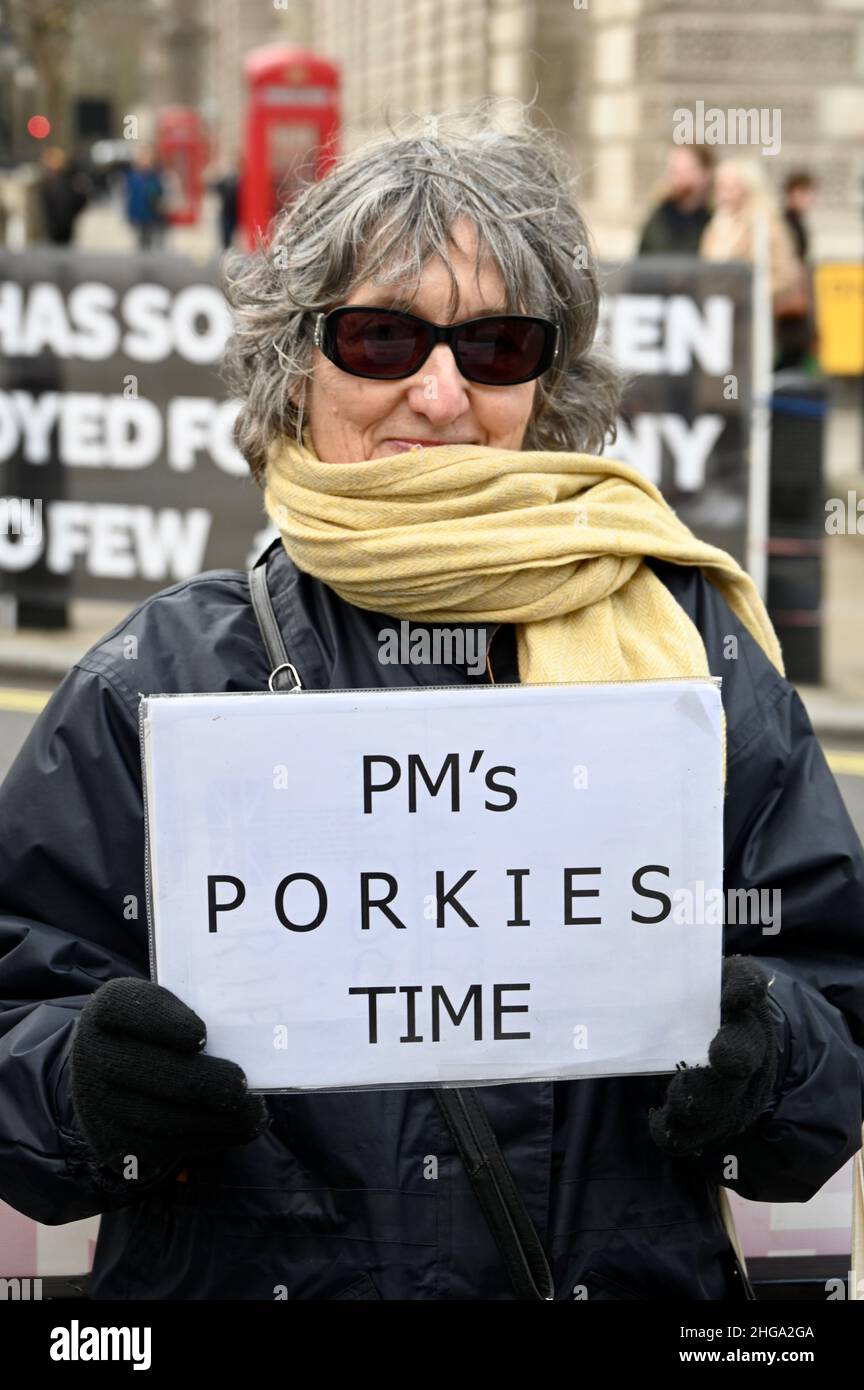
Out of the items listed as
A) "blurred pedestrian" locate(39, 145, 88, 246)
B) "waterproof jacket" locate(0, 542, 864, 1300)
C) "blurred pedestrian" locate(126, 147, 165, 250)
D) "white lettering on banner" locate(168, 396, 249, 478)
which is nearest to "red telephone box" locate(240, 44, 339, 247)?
"blurred pedestrian" locate(39, 145, 88, 246)

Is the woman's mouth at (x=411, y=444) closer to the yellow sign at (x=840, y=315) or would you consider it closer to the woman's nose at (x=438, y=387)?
the woman's nose at (x=438, y=387)

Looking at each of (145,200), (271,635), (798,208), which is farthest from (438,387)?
(145,200)

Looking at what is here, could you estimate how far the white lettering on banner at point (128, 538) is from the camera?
7840 mm

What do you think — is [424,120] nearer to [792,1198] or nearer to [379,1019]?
[379,1019]

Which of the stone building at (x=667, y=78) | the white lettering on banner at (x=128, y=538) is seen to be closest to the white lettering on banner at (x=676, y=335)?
the white lettering on banner at (x=128, y=538)

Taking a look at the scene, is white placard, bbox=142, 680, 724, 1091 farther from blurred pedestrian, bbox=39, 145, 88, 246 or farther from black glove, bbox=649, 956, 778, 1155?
blurred pedestrian, bbox=39, 145, 88, 246

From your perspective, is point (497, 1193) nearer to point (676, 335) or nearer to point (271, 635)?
point (271, 635)

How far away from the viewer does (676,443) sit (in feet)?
25.0

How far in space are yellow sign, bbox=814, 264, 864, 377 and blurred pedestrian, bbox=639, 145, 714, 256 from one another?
142cm

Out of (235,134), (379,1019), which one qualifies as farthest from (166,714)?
(235,134)

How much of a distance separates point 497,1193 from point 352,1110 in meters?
0.18

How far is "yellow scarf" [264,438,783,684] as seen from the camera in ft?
6.72

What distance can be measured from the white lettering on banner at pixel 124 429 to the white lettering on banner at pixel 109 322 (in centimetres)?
20

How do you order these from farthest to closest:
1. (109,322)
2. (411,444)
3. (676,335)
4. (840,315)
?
(840,315) → (109,322) → (676,335) → (411,444)
